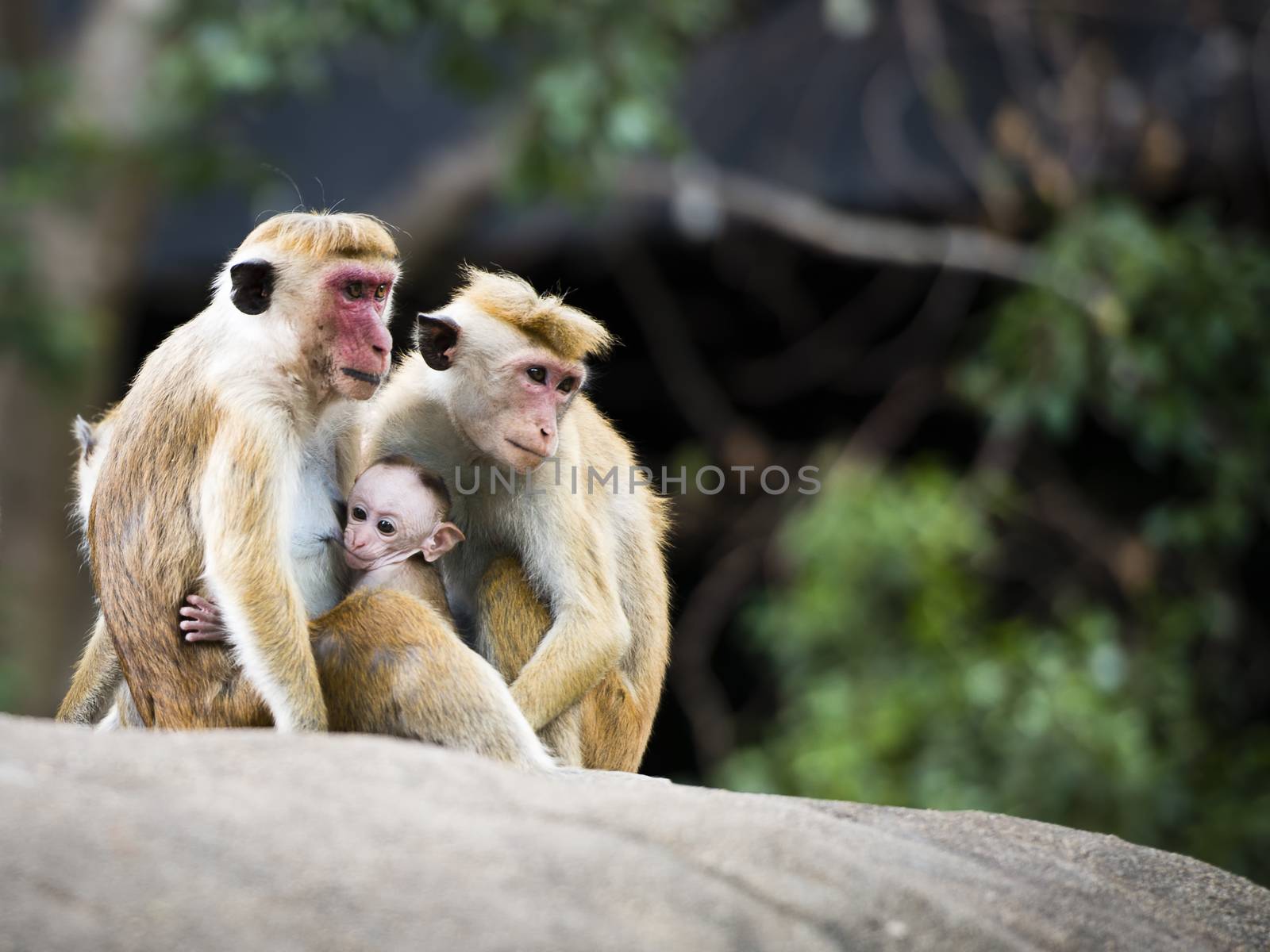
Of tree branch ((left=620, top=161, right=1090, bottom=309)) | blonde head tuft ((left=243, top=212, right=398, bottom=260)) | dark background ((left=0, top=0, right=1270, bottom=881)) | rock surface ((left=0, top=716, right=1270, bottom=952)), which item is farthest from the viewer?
tree branch ((left=620, top=161, right=1090, bottom=309))

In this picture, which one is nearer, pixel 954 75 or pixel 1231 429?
pixel 1231 429

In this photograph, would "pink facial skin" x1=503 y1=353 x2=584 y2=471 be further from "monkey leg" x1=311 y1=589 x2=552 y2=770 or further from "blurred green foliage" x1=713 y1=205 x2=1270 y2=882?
"blurred green foliage" x1=713 y1=205 x2=1270 y2=882

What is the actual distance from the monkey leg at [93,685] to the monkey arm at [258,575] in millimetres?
847

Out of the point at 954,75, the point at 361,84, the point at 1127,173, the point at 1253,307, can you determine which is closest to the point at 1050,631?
the point at 1253,307

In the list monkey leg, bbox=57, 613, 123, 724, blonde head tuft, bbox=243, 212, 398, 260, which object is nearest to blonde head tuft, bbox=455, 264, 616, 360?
blonde head tuft, bbox=243, 212, 398, 260

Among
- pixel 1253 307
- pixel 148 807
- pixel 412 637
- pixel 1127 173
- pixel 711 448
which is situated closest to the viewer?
pixel 148 807

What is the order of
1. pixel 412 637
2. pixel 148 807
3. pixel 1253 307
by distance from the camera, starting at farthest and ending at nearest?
pixel 1253 307, pixel 412 637, pixel 148 807

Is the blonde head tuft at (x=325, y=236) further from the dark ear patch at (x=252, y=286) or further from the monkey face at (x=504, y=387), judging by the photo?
the monkey face at (x=504, y=387)

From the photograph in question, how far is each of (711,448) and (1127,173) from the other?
9.71 feet

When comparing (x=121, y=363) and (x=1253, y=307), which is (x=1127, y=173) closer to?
(x=1253, y=307)

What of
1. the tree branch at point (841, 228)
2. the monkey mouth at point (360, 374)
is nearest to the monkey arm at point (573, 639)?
the monkey mouth at point (360, 374)

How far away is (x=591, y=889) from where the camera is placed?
267cm

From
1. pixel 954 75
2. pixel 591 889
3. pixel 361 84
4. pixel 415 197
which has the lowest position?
pixel 591 889

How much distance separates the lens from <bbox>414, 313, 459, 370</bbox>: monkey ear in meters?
3.91
